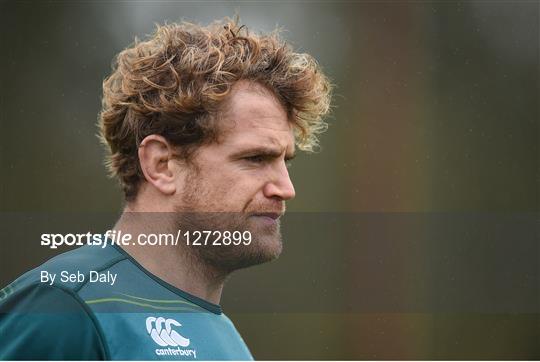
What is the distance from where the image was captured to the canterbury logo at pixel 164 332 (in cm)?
238

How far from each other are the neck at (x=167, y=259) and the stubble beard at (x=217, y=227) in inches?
1.2

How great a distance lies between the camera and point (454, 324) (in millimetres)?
8055

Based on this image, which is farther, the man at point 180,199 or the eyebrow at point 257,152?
the eyebrow at point 257,152

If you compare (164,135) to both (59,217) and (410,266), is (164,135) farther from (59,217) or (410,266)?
(410,266)

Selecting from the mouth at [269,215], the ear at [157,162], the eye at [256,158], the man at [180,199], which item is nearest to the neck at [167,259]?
the man at [180,199]

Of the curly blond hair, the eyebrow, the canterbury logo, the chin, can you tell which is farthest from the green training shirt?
the eyebrow

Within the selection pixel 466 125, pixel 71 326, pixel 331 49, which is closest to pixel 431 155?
pixel 466 125

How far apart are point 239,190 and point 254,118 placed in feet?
0.90

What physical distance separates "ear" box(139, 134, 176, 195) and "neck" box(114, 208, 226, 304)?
0.11m

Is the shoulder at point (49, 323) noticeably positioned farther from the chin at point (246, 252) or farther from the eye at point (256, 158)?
the eye at point (256, 158)

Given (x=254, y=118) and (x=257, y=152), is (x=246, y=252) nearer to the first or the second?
(x=257, y=152)

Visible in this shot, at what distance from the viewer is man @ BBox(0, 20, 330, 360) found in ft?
7.38

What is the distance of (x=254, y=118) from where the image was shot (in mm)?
2768

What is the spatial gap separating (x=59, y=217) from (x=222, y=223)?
4.44 ft
